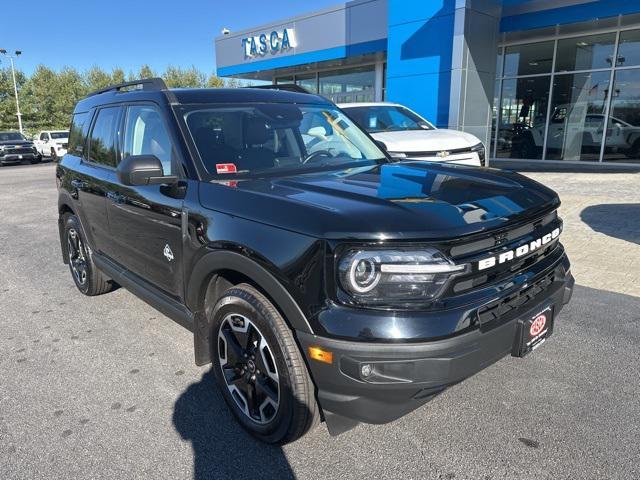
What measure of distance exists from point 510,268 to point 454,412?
96 cm

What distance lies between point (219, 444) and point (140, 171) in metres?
1.57

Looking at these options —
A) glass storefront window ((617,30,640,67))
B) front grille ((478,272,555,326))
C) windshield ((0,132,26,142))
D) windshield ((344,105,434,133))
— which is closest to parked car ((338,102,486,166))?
windshield ((344,105,434,133))

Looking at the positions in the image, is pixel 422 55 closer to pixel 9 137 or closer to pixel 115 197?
pixel 115 197

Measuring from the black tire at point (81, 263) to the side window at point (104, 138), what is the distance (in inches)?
32.1

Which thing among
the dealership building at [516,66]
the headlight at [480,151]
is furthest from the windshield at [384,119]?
the dealership building at [516,66]

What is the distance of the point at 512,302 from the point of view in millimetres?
2354

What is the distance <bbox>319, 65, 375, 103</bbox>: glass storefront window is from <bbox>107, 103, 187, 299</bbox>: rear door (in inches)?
640

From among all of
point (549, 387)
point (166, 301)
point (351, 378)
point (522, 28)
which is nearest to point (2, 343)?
point (166, 301)

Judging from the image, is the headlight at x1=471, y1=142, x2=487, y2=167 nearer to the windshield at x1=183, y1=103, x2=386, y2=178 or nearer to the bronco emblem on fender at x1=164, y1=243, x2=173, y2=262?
the windshield at x1=183, y1=103, x2=386, y2=178

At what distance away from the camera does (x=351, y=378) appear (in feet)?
6.74

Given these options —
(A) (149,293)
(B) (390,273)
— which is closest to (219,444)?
(A) (149,293)

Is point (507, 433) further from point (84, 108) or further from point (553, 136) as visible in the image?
point (553, 136)

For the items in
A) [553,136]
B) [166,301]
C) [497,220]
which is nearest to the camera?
[497,220]

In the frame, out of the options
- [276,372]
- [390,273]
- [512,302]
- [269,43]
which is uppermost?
[269,43]
